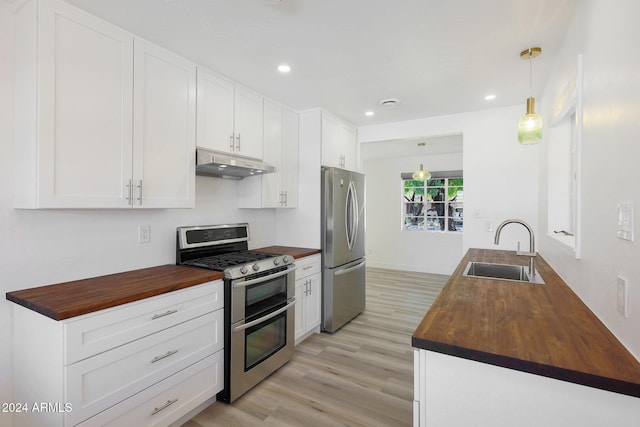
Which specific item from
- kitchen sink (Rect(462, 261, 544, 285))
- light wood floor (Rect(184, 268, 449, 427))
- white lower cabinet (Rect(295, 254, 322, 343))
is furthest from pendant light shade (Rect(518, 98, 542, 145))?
white lower cabinet (Rect(295, 254, 322, 343))

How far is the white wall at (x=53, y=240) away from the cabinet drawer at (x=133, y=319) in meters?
0.61

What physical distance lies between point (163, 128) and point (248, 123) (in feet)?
2.83

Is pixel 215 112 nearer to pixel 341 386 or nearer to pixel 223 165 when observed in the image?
pixel 223 165

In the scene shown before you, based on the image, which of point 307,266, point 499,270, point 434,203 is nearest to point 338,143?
point 307,266

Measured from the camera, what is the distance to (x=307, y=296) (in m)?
3.20

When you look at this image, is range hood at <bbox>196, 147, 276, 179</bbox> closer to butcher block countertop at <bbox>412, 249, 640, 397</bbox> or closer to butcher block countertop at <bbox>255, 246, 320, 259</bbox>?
butcher block countertop at <bbox>255, 246, 320, 259</bbox>

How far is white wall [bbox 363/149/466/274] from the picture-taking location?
6305mm

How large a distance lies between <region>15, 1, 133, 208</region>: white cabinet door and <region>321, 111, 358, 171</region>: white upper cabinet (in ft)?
6.66

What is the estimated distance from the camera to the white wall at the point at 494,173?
130 inches

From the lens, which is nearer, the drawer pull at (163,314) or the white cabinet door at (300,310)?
the drawer pull at (163,314)

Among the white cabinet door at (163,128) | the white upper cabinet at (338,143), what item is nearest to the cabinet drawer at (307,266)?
the white upper cabinet at (338,143)

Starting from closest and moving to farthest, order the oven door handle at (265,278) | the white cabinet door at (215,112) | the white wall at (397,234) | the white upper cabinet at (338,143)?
1. the oven door handle at (265,278)
2. the white cabinet door at (215,112)
3. the white upper cabinet at (338,143)
4. the white wall at (397,234)

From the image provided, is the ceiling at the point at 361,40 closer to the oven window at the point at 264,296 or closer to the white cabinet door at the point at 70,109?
the white cabinet door at the point at 70,109

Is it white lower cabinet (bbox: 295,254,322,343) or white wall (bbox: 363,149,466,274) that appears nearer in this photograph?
white lower cabinet (bbox: 295,254,322,343)
